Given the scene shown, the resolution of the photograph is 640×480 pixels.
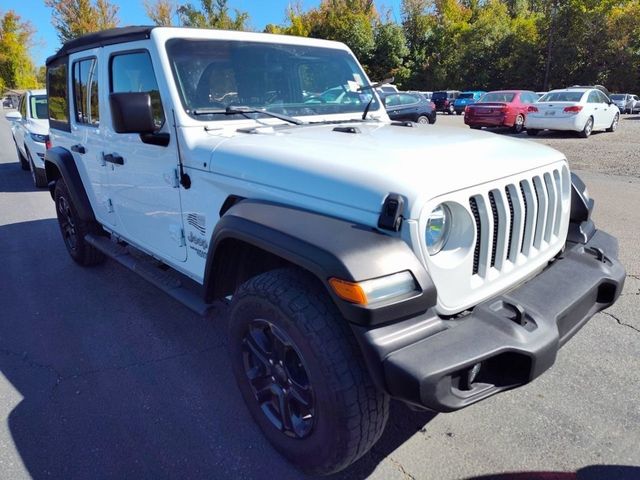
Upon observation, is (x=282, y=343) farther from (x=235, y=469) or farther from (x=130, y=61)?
(x=130, y=61)

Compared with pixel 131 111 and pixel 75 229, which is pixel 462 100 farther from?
pixel 131 111

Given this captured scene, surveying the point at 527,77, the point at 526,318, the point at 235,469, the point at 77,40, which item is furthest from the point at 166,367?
the point at 527,77

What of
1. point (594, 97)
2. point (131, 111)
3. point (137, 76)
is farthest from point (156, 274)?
point (594, 97)

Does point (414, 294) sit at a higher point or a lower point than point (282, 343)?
higher

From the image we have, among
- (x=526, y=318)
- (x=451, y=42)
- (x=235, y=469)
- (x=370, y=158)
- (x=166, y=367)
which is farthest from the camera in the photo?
(x=451, y=42)

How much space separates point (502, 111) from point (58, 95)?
49.4ft

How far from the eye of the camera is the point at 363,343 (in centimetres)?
179

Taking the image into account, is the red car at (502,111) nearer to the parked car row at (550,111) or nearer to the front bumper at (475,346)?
the parked car row at (550,111)

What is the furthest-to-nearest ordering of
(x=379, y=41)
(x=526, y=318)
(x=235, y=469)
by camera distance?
(x=379, y=41) → (x=235, y=469) → (x=526, y=318)

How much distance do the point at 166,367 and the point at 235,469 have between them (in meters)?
1.10

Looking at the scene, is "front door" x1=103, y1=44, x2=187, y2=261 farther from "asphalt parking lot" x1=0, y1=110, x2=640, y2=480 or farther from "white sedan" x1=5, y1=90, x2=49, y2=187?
"white sedan" x1=5, y1=90, x2=49, y2=187

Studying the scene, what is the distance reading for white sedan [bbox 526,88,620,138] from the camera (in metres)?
14.8

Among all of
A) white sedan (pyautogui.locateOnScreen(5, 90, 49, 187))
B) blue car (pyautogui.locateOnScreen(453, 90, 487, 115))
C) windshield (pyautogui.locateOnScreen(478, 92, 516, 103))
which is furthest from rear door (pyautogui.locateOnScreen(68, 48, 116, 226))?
blue car (pyautogui.locateOnScreen(453, 90, 487, 115))

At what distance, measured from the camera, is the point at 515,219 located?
2.30 m
